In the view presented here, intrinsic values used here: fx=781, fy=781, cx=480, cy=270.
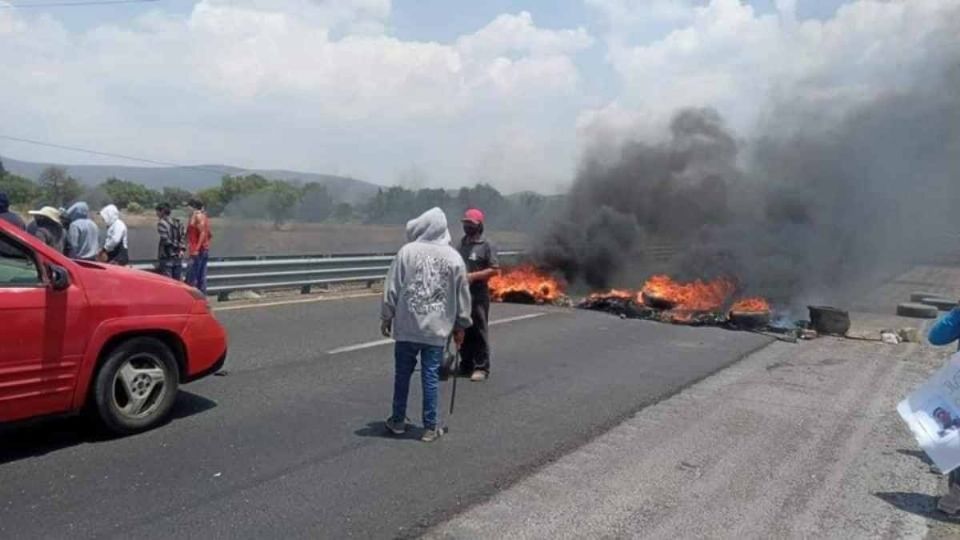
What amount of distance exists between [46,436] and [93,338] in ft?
2.86

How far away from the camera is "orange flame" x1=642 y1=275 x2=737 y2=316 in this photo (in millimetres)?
15645

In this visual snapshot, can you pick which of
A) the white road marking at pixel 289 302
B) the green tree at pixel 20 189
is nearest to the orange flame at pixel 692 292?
the white road marking at pixel 289 302

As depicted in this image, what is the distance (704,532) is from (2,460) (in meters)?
4.26

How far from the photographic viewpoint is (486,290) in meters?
8.23

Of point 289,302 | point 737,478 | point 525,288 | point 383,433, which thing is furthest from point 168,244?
point 737,478

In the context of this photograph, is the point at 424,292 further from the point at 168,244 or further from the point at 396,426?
the point at 168,244

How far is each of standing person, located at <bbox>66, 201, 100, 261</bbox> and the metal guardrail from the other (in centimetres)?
202

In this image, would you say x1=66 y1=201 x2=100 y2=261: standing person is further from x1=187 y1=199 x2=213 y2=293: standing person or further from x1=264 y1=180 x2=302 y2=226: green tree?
x1=264 y1=180 x2=302 y2=226: green tree

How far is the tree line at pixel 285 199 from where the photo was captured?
1596 centimetres

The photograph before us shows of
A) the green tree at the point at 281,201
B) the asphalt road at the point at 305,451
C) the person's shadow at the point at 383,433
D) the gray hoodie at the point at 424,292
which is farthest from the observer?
the green tree at the point at 281,201

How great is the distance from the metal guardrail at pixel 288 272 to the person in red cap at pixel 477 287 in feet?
22.2

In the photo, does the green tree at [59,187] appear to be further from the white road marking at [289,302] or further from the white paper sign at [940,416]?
the white paper sign at [940,416]

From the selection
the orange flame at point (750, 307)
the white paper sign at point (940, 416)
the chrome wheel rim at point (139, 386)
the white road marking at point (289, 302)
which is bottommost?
the white road marking at point (289, 302)

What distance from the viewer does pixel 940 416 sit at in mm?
4828
